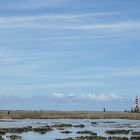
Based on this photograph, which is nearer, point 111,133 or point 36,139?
point 36,139

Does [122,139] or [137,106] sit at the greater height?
[137,106]

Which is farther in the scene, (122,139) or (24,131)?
(24,131)

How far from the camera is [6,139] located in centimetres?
5253

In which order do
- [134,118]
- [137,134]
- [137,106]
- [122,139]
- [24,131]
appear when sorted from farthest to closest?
1. [137,106]
2. [134,118]
3. [24,131]
4. [137,134]
5. [122,139]

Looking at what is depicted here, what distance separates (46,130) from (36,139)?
13178mm

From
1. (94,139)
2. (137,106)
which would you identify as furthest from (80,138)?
(137,106)

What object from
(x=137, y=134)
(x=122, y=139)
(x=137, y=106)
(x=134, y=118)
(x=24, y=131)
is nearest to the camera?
(x=122, y=139)

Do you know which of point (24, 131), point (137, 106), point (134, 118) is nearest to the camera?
point (24, 131)

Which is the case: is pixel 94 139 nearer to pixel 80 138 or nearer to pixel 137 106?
pixel 80 138

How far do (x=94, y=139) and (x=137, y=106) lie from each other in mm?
83395

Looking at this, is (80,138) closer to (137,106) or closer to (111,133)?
(111,133)

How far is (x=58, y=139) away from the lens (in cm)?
5209

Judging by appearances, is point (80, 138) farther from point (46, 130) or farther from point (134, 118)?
point (134, 118)

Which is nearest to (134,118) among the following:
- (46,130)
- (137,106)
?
(137,106)
